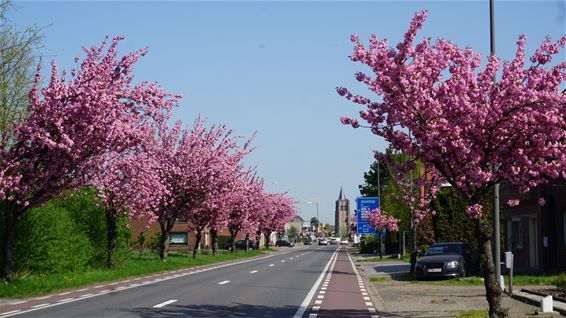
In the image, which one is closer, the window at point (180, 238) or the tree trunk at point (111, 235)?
the tree trunk at point (111, 235)

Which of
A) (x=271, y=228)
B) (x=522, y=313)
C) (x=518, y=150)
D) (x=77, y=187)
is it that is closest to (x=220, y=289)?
(x=77, y=187)

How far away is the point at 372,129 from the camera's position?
1417 centimetres

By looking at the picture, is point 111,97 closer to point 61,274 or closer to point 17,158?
point 17,158

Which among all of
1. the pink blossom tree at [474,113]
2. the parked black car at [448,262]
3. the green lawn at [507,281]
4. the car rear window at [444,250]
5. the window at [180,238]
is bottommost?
the green lawn at [507,281]

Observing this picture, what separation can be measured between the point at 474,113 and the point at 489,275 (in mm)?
2913

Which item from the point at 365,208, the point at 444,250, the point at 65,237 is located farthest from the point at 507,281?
the point at 365,208

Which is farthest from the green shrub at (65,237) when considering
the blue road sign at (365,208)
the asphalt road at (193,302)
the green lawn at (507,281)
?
the blue road sign at (365,208)

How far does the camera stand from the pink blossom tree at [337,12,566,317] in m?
12.9

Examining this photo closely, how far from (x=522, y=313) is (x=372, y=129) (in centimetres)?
505

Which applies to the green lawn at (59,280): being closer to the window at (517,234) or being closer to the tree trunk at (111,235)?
the tree trunk at (111,235)

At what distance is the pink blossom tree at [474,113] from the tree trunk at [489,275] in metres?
0.02

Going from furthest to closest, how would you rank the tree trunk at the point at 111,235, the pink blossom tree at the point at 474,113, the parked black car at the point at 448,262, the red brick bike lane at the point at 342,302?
1. the tree trunk at the point at 111,235
2. the parked black car at the point at 448,262
3. the red brick bike lane at the point at 342,302
4. the pink blossom tree at the point at 474,113

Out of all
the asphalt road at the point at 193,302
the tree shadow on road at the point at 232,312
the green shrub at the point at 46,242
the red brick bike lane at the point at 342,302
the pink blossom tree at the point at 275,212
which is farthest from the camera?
the pink blossom tree at the point at 275,212

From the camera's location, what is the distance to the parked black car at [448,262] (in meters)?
28.0
